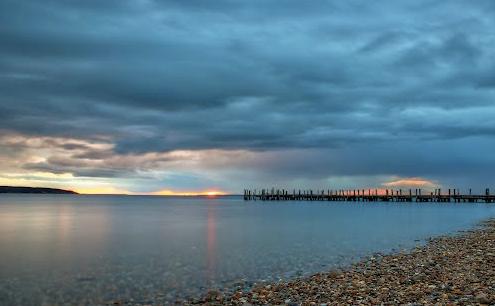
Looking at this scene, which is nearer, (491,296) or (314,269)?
(491,296)

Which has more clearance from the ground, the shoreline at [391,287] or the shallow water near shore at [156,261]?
the shoreline at [391,287]

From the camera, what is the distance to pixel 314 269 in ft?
73.8

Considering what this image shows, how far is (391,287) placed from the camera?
50.0 feet

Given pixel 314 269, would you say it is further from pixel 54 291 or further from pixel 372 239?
pixel 372 239

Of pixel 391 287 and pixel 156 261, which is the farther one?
pixel 156 261

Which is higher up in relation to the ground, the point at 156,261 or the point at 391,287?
the point at 391,287

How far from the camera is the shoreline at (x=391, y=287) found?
13.3 metres

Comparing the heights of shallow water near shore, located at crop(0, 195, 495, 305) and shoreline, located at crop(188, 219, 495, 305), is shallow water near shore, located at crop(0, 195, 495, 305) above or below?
below

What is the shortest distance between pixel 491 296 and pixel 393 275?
17.3 feet

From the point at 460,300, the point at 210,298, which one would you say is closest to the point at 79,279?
the point at 210,298

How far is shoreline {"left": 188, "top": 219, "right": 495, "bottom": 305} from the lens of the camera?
1334cm

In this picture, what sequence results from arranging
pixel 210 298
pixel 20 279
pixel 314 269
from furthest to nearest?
1. pixel 314 269
2. pixel 20 279
3. pixel 210 298

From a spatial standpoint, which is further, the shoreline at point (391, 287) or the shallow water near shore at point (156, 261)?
the shallow water near shore at point (156, 261)

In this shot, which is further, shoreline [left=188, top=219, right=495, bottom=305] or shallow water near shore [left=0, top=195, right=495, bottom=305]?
shallow water near shore [left=0, top=195, right=495, bottom=305]
